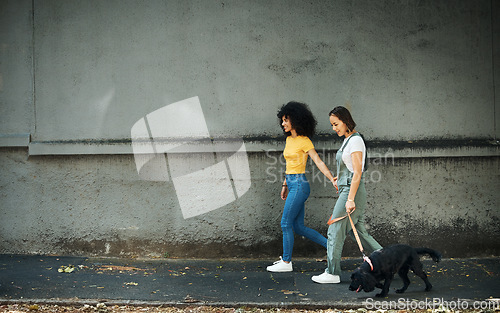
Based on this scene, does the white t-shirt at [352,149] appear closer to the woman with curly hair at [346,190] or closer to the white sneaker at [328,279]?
the woman with curly hair at [346,190]

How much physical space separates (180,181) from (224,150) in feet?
2.59

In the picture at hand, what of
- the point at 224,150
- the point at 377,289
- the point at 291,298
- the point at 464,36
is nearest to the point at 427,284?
the point at 377,289

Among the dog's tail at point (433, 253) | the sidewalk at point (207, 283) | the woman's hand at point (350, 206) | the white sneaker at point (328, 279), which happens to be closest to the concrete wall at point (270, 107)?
the sidewalk at point (207, 283)

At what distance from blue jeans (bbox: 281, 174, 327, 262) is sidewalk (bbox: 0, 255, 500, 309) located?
41cm

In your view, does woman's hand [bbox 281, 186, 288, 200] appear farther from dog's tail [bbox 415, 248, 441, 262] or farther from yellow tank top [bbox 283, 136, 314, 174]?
dog's tail [bbox 415, 248, 441, 262]

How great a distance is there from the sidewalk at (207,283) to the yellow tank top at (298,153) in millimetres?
1323

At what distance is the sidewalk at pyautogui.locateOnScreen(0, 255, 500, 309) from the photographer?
500cm

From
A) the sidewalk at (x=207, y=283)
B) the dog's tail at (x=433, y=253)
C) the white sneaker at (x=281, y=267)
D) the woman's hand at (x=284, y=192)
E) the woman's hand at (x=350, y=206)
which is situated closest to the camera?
the sidewalk at (x=207, y=283)

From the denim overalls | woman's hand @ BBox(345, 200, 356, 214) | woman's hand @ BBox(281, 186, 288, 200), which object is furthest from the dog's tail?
woman's hand @ BBox(281, 186, 288, 200)

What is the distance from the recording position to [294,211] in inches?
239

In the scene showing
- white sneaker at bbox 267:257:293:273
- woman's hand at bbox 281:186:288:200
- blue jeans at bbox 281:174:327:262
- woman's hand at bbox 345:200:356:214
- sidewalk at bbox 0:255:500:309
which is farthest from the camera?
woman's hand at bbox 281:186:288:200

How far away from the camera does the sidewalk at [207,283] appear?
5000mm

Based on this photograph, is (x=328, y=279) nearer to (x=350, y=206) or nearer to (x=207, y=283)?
(x=350, y=206)

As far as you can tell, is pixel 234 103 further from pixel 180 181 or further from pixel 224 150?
pixel 180 181
